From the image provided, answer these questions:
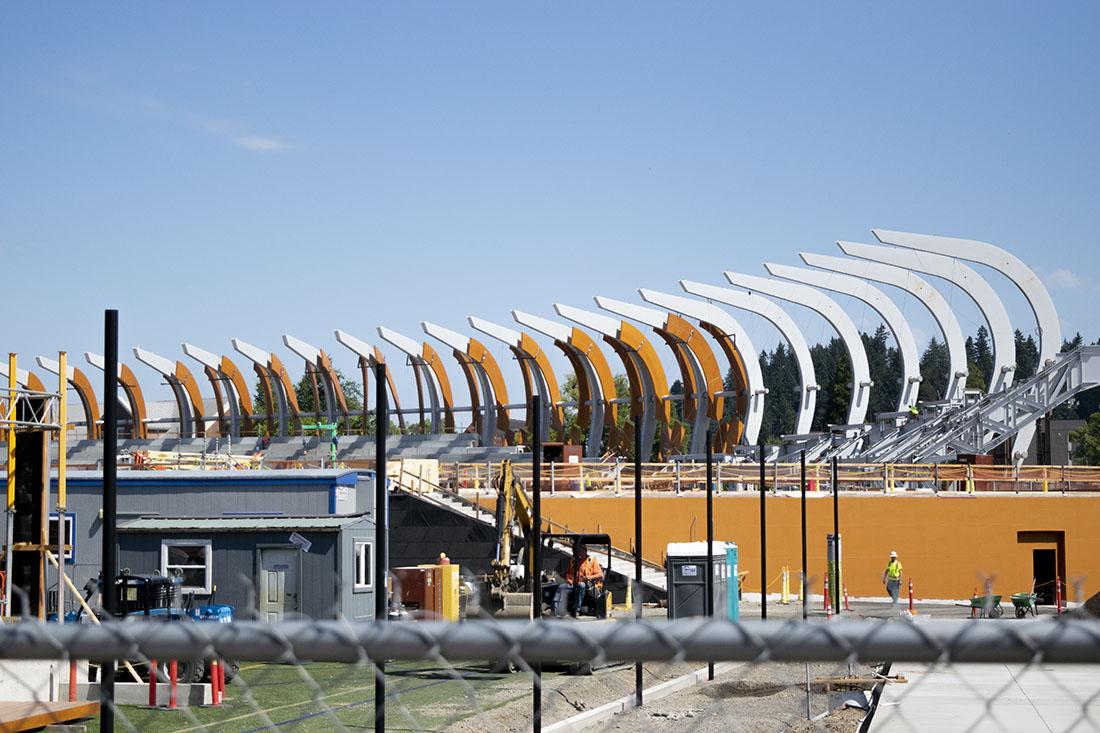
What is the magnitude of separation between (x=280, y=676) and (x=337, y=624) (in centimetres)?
1808

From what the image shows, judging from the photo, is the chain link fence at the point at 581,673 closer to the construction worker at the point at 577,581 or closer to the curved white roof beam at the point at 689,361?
the construction worker at the point at 577,581

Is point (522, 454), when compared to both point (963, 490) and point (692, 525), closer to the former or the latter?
point (692, 525)

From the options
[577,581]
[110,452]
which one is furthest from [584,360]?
[110,452]

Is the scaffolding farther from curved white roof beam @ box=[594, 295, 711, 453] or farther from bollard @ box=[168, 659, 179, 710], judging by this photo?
curved white roof beam @ box=[594, 295, 711, 453]

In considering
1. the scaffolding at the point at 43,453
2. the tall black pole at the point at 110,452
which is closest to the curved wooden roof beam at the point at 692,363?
the scaffolding at the point at 43,453

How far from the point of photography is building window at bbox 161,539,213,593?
24234mm

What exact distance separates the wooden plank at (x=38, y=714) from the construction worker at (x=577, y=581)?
39.0ft

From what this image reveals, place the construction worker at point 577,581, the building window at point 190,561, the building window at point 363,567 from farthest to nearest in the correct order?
the construction worker at point 577,581
the building window at point 363,567
the building window at point 190,561

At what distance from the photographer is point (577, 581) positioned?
2631 centimetres

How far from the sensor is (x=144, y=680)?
1772 cm

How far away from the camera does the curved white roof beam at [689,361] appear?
5041 cm

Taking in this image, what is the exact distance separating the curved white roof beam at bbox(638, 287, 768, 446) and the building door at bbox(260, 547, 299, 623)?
2522cm

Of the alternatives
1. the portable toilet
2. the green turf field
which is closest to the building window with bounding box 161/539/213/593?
the green turf field

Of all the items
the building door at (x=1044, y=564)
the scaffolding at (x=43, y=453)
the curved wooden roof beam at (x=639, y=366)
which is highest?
the curved wooden roof beam at (x=639, y=366)
